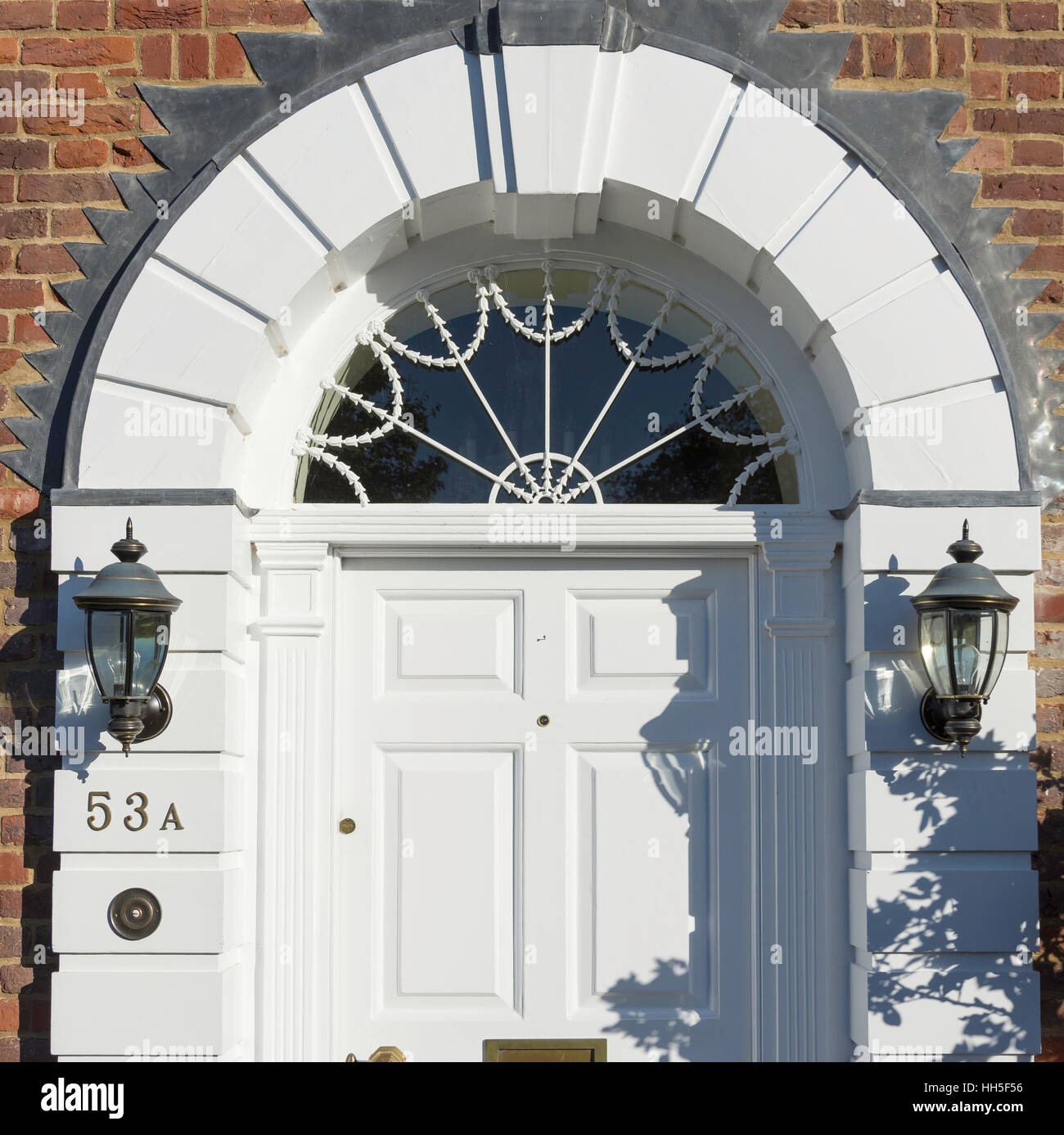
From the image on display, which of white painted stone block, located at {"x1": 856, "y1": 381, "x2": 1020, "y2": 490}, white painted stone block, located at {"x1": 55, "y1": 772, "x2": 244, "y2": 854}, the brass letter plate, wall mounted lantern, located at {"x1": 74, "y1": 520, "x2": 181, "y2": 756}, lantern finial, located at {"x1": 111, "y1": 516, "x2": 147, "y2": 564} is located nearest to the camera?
Answer: wall mounted lantern, located at {"x1": 74, "y1": 520, "x2": 181, "y2": 756}

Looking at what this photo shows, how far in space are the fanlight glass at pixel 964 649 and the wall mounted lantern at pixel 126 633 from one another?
2.16 metres

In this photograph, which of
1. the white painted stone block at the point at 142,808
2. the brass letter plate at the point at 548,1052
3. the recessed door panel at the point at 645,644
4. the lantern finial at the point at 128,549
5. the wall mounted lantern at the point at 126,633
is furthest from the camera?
the recessed door panel at the point at 645,644

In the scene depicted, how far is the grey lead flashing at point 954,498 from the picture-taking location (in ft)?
12.7

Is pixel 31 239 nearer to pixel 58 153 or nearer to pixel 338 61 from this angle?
pixel 58 153

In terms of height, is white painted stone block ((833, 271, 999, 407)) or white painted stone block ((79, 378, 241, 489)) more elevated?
white painted stone block ((833, 271, 999, 407))

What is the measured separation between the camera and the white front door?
13.3 ft

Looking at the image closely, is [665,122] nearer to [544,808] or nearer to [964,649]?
[964,649]

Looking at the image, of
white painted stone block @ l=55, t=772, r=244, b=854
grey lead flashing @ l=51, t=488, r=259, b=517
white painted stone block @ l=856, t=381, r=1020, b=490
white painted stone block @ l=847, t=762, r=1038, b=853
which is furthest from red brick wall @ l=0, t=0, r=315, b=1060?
white painted stone block @ l=847, t=762, r=1038, b=853

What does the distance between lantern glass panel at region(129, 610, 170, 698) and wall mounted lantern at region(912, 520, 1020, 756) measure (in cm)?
217

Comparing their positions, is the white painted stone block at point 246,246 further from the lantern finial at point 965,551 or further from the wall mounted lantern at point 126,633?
the lantern finial at point 965,551

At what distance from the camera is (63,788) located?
3.82 m

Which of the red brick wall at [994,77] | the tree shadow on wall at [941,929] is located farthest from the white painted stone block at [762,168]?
the tree shadow on wall at [941,929]

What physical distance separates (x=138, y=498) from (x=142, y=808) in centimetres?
92

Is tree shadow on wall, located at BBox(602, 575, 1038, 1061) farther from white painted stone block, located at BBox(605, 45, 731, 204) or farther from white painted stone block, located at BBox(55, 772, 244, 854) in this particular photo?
white painted stone block, located at BBox(55, 772, 244, 854)
